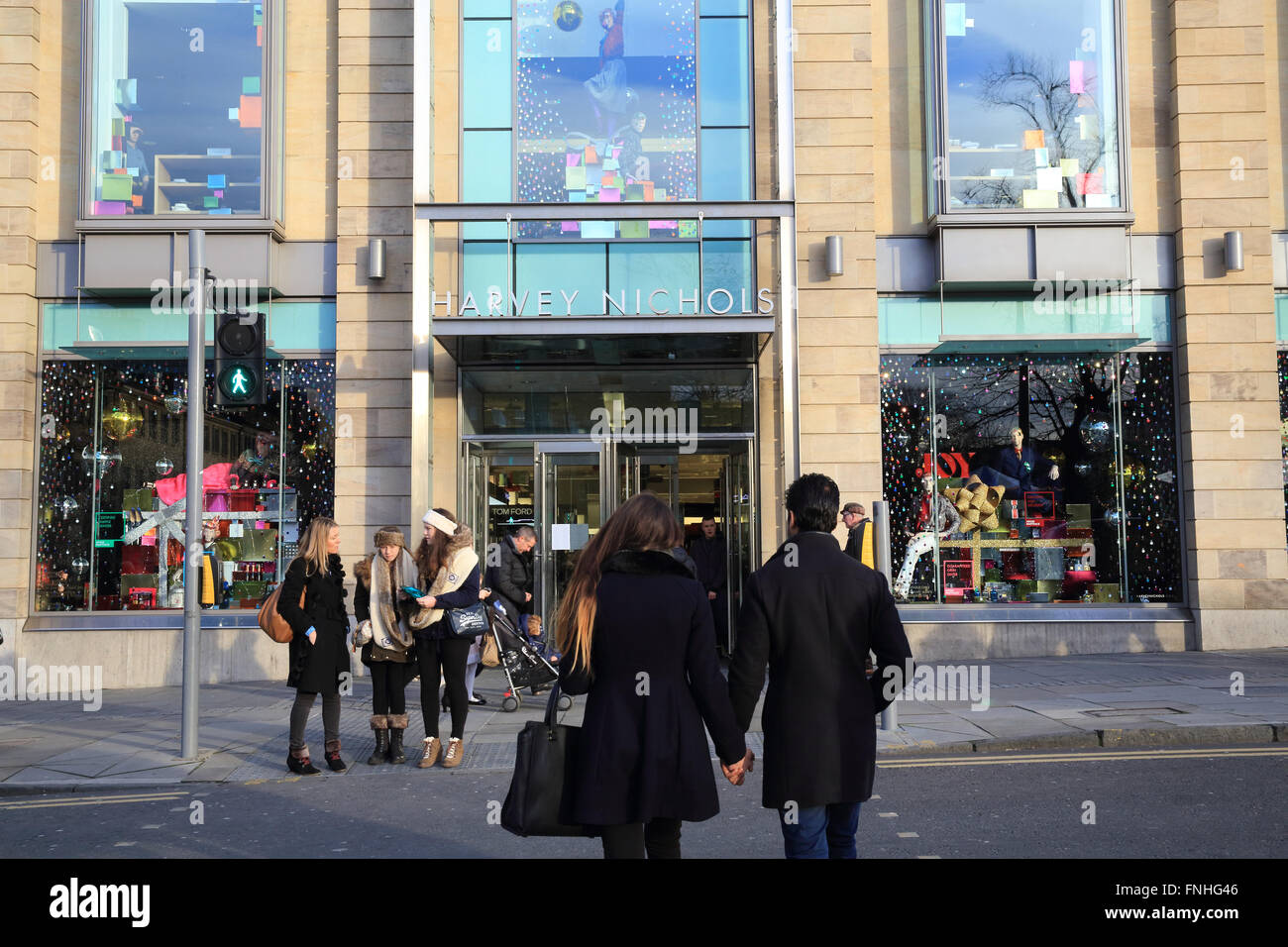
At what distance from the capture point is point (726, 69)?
1380 cm

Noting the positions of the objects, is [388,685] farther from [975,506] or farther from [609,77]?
[609,77]

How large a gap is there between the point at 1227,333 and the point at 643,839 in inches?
492

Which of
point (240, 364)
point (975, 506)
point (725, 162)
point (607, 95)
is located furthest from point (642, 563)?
point (607, 95)

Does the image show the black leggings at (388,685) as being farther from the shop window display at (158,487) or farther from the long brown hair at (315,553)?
the shop window display at (158,487)

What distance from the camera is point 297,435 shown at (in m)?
13.6

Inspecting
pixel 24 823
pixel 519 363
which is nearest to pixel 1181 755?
pixel 24 823

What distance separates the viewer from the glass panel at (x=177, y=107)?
13484 millimetres

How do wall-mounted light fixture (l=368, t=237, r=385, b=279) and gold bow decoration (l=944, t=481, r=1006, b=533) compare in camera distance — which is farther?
gold bow decoration (l=944, t=481, r=1006, b=533)

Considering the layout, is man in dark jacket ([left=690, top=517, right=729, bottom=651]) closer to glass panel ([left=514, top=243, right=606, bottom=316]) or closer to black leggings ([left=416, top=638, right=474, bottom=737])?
glass panel ([left=514, top=243, right=606, bottom=316])

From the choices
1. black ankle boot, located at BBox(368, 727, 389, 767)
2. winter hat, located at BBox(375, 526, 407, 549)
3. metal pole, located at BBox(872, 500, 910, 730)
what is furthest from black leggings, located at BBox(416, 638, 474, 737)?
metal pole, located at BBox(872, 500, 910, 730)

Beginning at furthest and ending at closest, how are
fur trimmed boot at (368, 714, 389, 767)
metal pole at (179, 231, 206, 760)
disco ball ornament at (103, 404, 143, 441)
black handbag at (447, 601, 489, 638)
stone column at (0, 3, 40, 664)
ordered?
1. disco ball ornament at (103, 404, 143, 441)
2. stone column at (0, 3, 40, 664)
3. metal pole at (179, 231, 206, 760)
4. fur trimmed boot at (368, 714, 389, 767)
5. black handbag at (447, 601, 489, 638)

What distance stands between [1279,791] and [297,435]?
36.9 feet

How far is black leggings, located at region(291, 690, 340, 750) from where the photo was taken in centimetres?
777

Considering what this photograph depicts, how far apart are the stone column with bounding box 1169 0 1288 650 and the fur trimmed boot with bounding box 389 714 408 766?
1008 cm
